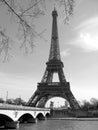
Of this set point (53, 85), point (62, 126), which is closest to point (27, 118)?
point (62, 126)

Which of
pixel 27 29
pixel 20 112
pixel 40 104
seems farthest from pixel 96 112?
pixel 27 29

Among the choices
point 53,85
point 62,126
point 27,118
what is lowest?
point 62,126

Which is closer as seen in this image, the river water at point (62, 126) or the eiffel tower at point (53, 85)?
the river water at point (62, 126)

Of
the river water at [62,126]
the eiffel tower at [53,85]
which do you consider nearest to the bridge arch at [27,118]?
the river water at [62,126]

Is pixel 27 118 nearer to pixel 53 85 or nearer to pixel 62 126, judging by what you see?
pixel 62 126

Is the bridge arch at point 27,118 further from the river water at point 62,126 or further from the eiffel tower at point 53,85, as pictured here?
the eiffel tower at point 53,85

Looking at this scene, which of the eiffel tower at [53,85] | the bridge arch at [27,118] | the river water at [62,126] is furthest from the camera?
the eiffel tower at [53,85]

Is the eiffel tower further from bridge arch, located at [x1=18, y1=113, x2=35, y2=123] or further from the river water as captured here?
the river water

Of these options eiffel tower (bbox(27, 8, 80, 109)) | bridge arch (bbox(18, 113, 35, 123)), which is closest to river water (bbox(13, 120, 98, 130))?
bridge arch (bbox(18, 113, 35, 123))
